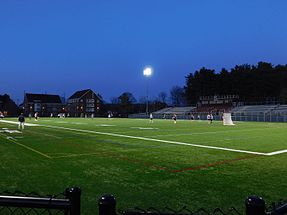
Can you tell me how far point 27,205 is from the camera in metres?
2.54

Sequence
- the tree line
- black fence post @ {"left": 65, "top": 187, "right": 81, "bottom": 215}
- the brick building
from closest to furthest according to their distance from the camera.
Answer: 1. black fence post @ {"left": 65, "top": 187, "right": 81, "bottom": 215}
2. the tree line
3. the brick building

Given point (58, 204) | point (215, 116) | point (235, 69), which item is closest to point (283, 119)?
point (215, 116)

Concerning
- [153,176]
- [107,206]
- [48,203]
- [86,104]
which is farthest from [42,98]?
[107,206]

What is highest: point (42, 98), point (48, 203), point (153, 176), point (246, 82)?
point (246, 82)

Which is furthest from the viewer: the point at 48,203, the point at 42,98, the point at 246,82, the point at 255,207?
the point at 42,98

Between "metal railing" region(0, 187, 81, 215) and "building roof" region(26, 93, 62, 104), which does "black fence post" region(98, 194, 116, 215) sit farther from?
"building roof" region(26, 93, 62, 104)

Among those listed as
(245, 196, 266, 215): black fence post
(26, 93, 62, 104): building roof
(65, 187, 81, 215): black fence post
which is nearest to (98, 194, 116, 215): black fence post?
(65, 187, 81, 215): black fence post

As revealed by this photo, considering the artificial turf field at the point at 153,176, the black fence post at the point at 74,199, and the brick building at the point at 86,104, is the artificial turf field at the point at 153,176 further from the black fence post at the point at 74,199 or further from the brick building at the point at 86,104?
the brick building at the point at 86,104

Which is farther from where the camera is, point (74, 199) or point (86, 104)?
point (86, 104)

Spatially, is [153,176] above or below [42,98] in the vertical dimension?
below

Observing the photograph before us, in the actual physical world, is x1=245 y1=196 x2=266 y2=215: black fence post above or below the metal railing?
above

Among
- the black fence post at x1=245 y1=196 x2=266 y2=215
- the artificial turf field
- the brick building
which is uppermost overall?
the brick building

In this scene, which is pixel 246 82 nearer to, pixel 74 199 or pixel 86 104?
pixel 86 104

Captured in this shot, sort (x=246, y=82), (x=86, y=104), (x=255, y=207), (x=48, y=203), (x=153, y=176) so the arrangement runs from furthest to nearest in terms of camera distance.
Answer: (x=86, y=104)
(x=246, y=82)
(x=153, y=176)
(x=48, y=203)
(x=255, y=207)
